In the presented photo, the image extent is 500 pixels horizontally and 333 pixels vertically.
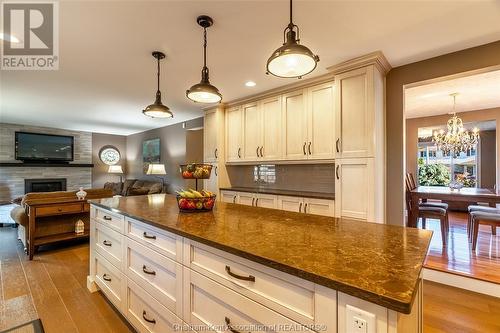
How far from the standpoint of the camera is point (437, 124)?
542 centimetres

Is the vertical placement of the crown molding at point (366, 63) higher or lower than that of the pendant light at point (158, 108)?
higher

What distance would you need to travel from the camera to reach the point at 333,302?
A: 2.53 feet

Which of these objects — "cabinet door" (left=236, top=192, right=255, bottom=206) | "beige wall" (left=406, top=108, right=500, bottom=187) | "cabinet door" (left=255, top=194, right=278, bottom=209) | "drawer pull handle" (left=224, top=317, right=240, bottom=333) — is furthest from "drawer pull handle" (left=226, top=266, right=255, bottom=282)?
"beige wall" (left=406, top=108, right=500, bottom=187)

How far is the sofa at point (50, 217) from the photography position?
11.3 ft

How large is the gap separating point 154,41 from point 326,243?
231 cm

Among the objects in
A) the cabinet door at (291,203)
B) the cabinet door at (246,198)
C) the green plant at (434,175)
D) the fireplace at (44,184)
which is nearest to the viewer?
the cabinet door at (291,203)

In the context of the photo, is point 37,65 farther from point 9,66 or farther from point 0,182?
point 0,182

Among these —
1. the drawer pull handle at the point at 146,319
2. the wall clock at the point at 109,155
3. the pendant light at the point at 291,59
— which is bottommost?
the drawer pull handle at the point at 146,319

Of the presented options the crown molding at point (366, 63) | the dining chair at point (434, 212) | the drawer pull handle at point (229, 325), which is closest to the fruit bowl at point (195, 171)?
the drawer pull handle at point (229, 325)

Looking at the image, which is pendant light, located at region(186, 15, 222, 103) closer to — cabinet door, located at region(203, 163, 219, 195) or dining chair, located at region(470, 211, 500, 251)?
cabinet door, located at region(203, 163, 219, 195)

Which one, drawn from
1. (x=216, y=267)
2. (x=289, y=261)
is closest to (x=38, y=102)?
(x=216, y=267)

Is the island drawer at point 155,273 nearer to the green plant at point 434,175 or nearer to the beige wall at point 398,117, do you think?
the beige wall at point 398,117

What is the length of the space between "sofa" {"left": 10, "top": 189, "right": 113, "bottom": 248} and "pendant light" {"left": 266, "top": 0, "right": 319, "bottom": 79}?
12.5ft

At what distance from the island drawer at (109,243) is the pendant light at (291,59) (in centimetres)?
176
